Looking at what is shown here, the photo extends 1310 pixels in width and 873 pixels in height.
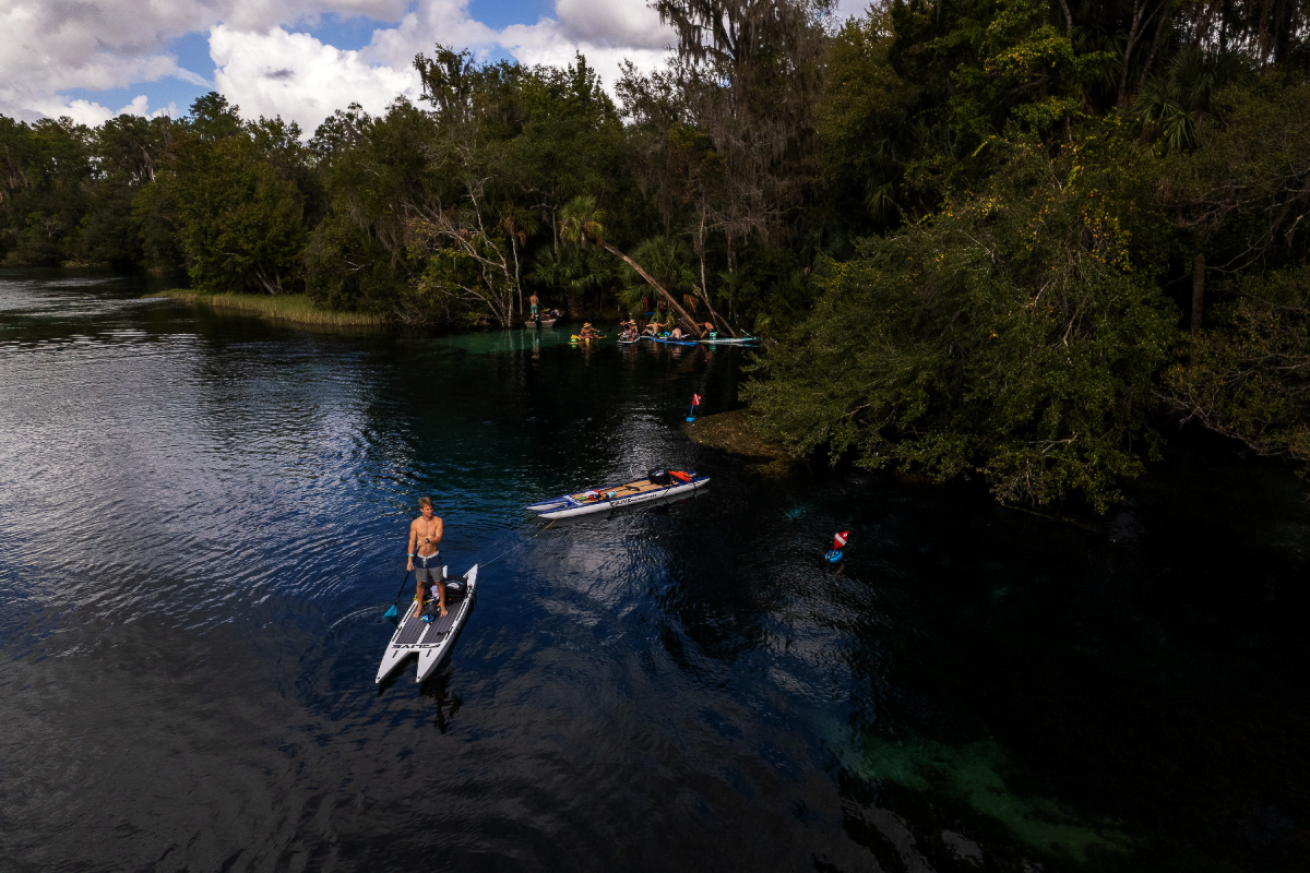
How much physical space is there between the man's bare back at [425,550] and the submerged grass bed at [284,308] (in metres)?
44.6

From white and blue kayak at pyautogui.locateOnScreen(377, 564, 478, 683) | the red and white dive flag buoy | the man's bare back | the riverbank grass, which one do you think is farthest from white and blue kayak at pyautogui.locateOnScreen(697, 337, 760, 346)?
the man's bare back

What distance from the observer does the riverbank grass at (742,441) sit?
77.0 ft

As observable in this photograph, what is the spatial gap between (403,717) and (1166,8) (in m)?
32.7

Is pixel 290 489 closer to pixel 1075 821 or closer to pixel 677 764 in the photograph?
pixel 677 764

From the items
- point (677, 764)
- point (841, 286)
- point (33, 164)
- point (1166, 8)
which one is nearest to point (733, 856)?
point (677, 764)

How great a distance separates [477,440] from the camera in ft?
85.6

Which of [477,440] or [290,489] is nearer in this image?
[290,489]

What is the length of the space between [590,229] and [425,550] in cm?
3745

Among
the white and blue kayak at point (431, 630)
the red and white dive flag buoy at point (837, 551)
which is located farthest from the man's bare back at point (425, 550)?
the red and white dive flag buoy at point (837, 551)

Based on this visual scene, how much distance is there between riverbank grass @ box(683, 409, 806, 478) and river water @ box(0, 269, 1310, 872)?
42.2 inches

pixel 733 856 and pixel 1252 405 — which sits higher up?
pixel 1252 405

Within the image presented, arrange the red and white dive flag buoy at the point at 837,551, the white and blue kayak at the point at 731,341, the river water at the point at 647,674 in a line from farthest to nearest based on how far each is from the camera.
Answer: the white and blue kayak at the point at 731,341 → the red and white dive flag buoy at the point at 837,551 → the river water at the point at 647,674

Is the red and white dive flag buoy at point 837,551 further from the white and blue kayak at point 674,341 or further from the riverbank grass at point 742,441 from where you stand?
the white and blue kayak at point 674,341

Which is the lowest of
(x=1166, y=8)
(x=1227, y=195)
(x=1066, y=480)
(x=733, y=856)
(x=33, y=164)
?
(x=733, y=856)
